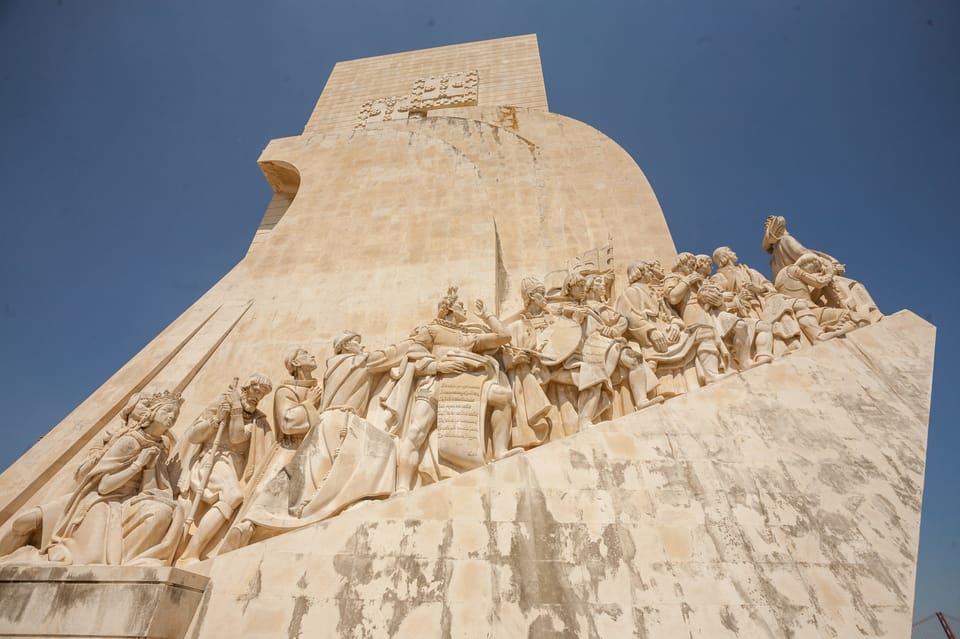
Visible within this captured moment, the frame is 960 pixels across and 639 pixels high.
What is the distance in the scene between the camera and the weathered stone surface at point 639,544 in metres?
3.05

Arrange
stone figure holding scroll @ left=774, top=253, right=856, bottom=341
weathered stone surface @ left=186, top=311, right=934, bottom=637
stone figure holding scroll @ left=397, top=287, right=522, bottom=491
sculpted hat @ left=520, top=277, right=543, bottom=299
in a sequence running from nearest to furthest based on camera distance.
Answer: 1. weathered stone surface @ left=186, top=311, right=934, bottom=637
2. stone figure holding scroll @ left=397, top=287, right=522, bottom=491
3. sculpted hat @ left=520, top=277, right=543, bottom=299
4. stone figure holding scroll @ left=774, top=253, right=856, bottom=341

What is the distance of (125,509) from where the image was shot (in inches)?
153

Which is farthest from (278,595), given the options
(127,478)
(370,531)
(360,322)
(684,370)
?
(684,370)

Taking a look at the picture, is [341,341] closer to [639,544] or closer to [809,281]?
[639,544]

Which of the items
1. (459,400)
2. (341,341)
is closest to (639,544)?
(459,400)

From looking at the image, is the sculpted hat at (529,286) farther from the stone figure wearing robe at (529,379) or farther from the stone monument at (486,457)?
the stone figure wearing robe at (529,379)

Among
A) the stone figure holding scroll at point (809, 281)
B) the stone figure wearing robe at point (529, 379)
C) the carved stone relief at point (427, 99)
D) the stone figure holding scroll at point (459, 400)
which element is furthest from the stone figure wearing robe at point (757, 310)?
the carved stone relief at point (427, 99)

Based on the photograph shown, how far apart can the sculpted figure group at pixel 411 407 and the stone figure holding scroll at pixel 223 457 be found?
2cm

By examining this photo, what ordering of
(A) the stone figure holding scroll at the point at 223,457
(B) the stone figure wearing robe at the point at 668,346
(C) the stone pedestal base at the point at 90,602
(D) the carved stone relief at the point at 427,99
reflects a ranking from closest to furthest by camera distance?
(C) the stone pedestal base at the point at 90,602
(A) the stone figure holding scroll at the point at 223,457
(B) the stone figure wearing robe at the point at 668,346
(D) the carved stone relief at the point at 427,99

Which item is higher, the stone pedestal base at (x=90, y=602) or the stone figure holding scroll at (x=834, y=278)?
the stone figure holding scroll at (x=834, y=278)

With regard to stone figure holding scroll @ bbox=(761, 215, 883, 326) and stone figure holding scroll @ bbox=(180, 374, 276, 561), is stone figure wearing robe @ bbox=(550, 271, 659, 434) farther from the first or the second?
stone figure holding scroll @ bbox=(180, 374, 276, 561)

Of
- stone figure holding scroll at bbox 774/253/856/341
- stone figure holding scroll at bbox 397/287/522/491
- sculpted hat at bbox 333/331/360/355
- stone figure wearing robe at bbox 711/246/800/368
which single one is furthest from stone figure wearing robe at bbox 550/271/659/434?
stone figure holding scroll at bbox 774/253/856/341

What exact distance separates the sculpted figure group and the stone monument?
0.09 feet

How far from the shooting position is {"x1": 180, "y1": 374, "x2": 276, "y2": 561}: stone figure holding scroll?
4137 mm
